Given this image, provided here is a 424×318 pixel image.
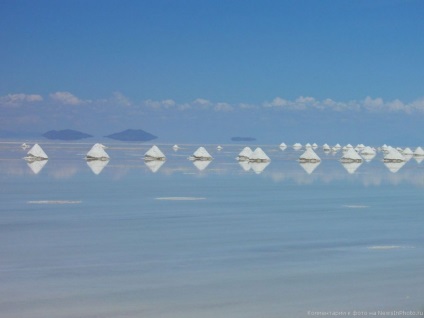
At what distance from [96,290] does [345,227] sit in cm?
642

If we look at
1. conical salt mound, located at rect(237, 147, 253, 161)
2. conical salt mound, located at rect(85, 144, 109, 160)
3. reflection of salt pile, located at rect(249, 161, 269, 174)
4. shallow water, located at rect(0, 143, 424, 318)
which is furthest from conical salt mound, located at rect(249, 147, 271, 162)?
shallow water, located at rect(0, 143, 424, 318)

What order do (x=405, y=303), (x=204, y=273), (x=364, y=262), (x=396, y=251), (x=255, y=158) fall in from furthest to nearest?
(x=255, y=158), (x=396, y=251), (x=364, y=262), (x=204, y=273), (x=405, y=303)

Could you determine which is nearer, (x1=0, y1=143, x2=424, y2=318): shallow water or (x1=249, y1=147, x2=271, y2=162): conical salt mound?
(x1=0, y1=143, x2=424, y2=318): shallow water

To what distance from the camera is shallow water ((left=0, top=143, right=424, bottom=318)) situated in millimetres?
6797

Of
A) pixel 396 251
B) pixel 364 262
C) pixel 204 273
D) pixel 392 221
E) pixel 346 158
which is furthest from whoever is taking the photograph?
pixel 346 158

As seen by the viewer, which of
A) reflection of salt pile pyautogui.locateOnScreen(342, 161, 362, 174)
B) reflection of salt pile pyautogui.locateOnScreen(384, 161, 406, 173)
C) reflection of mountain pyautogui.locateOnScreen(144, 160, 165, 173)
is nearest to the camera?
reflection of mountain pyautogui.locateOnScreen(144, 160, 165, 173)

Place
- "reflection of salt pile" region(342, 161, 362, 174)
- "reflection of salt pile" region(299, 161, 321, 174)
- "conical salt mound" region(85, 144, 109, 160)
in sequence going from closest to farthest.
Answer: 1. "reflection of salt pile" region(299, 161, 321, 174)
2. "reflection of salt pile" region(342, 161, 362, 174)
3. "conical salt mound" region(85, 144, 109, 160)

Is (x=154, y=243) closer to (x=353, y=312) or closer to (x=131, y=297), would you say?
(x=131, y=297)

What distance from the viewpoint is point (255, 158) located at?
44656 mm

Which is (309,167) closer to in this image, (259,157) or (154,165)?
(259,157)

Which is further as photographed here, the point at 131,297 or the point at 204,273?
the point at 204,273

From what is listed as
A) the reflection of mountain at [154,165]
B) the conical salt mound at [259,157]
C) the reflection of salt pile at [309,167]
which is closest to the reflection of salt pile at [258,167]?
the conical salt mound at [259,157]

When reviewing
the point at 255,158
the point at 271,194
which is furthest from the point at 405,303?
the point at 255,158

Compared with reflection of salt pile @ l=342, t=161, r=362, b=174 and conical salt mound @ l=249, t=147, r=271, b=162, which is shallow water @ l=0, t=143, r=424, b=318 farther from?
conical salt mound @ l=249, t=147, r=271, b=162
